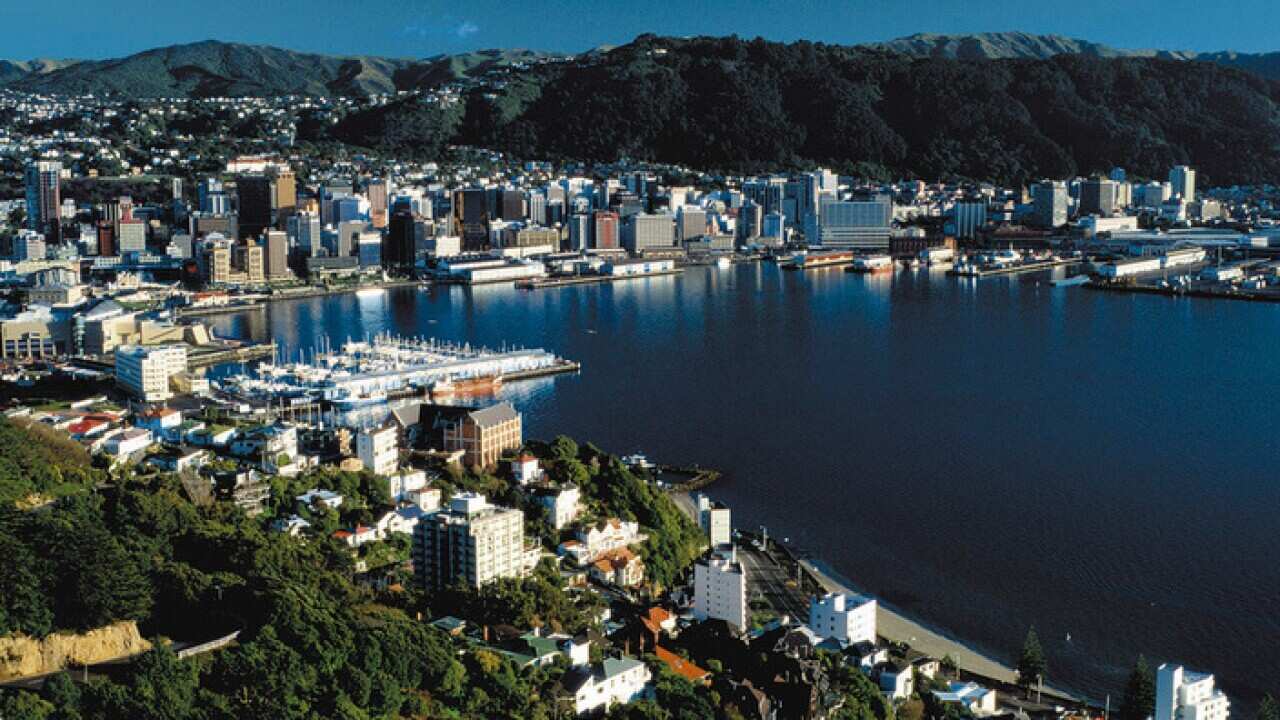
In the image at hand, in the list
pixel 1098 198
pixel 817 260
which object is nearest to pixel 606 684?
pixel 817 260

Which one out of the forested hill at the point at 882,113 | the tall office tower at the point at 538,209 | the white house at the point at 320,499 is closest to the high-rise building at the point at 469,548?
the white house at the point at 320,499

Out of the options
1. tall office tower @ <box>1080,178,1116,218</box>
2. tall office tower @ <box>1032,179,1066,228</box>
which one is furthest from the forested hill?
tall office tower @ <box>1032,179,1066,228</box>

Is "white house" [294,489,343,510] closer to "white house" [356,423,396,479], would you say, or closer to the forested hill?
"white house" [356,423,396,479]

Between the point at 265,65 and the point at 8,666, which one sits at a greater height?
the point at 265,65

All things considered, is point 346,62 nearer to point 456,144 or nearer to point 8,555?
point 456,144

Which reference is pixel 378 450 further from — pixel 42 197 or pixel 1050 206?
pixel 1050 206

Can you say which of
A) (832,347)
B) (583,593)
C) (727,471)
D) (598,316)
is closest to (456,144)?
(598,316)
